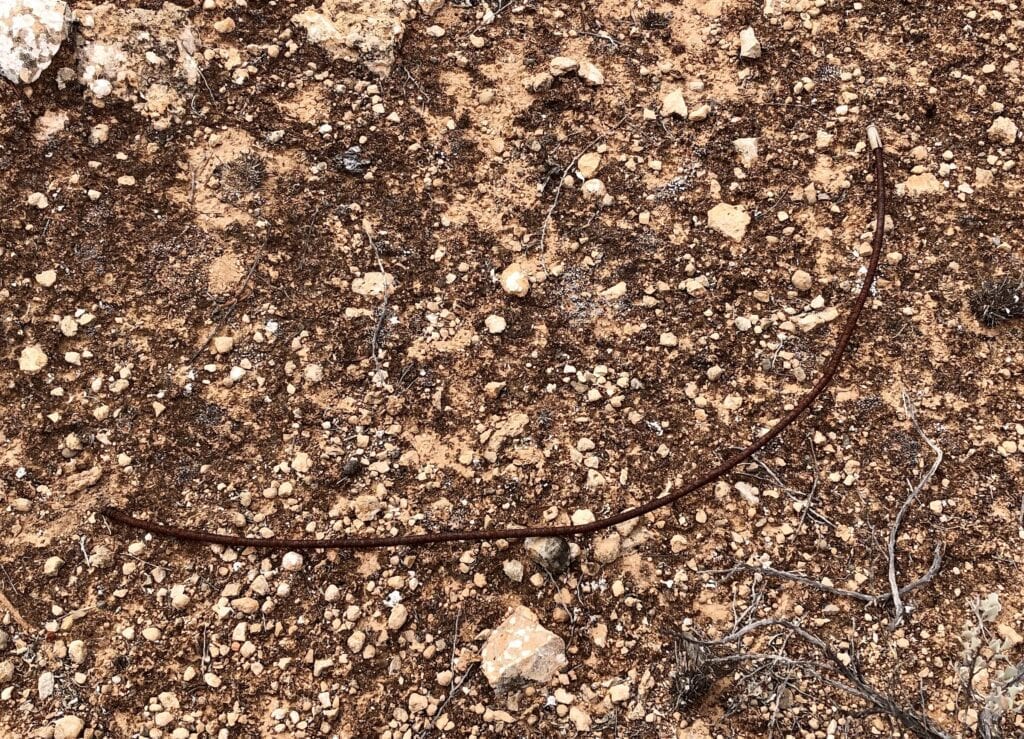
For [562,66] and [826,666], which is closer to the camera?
[826,666]

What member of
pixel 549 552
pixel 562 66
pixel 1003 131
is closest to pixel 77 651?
pixel 549 552

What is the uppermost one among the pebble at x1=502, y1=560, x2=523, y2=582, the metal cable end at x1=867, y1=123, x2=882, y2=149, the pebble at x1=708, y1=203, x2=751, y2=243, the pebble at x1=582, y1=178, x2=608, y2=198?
the metal cable end at x1=867, y1=123, x2=882, y2=149

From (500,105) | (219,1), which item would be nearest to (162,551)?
(500,105)

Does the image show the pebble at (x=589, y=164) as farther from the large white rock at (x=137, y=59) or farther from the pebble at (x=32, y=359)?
the pebble at (x=32, y=359)

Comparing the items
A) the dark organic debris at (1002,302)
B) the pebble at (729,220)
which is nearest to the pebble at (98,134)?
the pebble at (729,220)

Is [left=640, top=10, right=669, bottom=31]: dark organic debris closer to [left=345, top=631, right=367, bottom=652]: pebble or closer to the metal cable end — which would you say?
the metal cable end

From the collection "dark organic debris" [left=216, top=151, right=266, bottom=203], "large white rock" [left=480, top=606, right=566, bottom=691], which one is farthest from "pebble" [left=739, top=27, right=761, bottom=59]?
"large white rock" [left=480, top=606, right=566, bottom=691]

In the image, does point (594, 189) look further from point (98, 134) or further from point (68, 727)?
point (68, 727)

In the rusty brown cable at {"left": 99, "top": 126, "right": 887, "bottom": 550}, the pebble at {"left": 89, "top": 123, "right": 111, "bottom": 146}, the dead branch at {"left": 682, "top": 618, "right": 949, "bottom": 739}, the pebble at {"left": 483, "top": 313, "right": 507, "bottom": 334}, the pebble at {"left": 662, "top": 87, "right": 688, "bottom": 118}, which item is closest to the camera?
the dead branch at {"left": 682, "top": 618, "right": 949, "bottom": 739}
